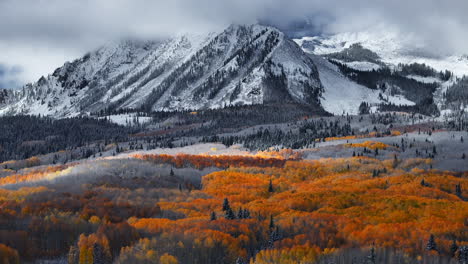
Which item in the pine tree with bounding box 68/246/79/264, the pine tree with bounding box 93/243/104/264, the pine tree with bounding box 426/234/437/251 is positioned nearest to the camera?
the pine tree with bounding box 93/243/104/264

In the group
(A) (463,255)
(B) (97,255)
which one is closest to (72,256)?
(B) (97,255)

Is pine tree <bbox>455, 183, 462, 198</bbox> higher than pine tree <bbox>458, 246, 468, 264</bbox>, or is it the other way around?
pine tree <bbox>458, 246, 468, 264</bbox>

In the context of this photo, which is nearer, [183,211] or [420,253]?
[420,253]

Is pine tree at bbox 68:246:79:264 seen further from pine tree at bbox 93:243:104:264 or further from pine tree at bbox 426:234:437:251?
pine tree at bbox 426:234:437:251

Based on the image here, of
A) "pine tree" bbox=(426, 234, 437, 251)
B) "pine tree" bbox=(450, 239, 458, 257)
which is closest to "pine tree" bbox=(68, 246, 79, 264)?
"pine tree" bbox=(426, 234, 437, 251)

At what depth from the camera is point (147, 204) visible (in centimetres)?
6794

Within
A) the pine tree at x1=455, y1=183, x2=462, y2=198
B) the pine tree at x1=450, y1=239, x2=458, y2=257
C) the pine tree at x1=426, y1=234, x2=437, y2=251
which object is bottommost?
the pine tree at x1=455, y1=183, x2=462, y2=198

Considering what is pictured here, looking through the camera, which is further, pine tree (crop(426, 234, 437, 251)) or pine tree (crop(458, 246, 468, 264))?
pine tree (crop(426, 234, 437, 251))

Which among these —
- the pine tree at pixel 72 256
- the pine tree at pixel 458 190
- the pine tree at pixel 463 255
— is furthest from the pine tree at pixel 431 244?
the pine tree at pixel 458 190

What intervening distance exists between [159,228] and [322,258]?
19.7m

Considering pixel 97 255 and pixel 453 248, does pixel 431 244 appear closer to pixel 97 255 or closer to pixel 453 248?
pixel 453 248

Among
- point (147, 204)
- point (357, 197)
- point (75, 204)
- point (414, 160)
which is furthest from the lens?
point (414, 160)

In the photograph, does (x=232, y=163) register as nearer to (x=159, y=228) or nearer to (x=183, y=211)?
(x=183, y=211)

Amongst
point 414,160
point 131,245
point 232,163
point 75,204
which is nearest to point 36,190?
point 75,204
